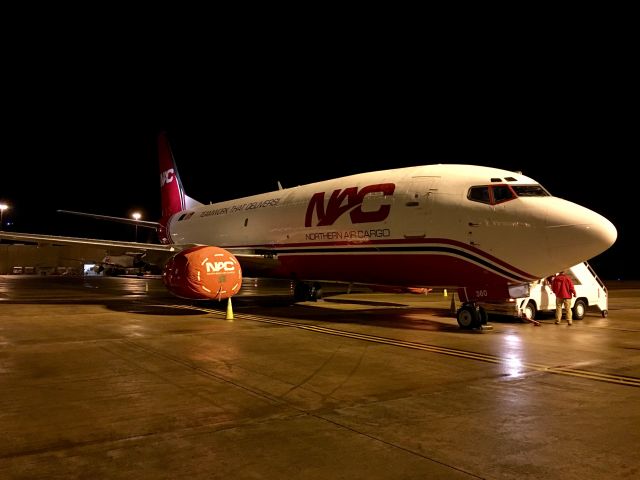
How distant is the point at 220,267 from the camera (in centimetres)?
1445

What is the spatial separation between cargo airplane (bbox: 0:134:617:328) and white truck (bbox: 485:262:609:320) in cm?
233

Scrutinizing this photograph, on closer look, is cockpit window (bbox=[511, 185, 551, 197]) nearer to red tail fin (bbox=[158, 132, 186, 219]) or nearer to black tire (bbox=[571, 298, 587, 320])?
black tire (bbox=[571, 298, 587, 320])

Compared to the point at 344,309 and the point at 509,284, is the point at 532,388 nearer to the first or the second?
the point at 509,284

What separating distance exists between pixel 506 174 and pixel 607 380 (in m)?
6.32

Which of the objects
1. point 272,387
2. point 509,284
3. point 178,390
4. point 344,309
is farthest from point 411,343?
point 344,309

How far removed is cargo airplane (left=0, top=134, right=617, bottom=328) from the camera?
11070mm

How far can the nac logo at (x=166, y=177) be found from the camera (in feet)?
92.7

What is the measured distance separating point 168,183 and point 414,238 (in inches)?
750

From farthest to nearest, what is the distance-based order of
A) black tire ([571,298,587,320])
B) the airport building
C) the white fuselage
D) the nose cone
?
the airport building → black tire ([571,298,587,320]) → the white fuselage → the nose cone

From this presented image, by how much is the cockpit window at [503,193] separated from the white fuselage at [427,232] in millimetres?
109

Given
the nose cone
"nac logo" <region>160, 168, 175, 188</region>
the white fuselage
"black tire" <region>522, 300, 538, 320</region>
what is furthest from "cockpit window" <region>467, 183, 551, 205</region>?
"nac logo" <region>160, 168, 175, 188</region>

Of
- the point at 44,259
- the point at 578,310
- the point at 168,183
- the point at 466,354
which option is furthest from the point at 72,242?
the point at 44,259

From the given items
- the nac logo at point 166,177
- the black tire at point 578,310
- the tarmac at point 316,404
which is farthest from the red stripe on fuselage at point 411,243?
the nac logo at point 166,177

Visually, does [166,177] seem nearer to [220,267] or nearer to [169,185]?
[169,185]
